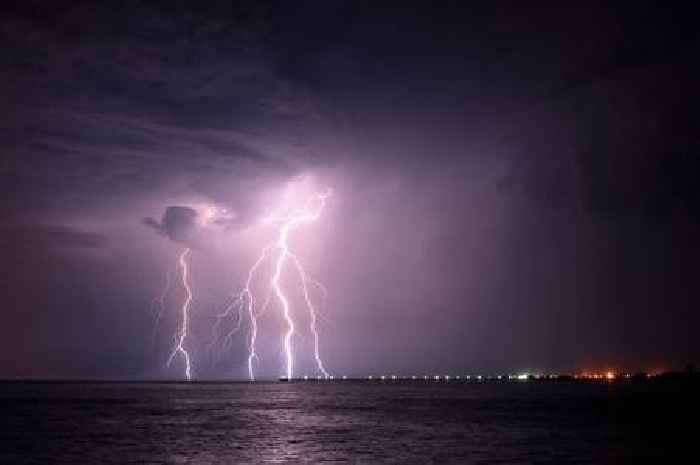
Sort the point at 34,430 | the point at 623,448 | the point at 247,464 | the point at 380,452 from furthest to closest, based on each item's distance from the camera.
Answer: the point at 34,430, the point at 623,448, the point at 380,452, the point at 247,464

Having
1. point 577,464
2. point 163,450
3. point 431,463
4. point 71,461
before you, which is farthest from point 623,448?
point 71,461

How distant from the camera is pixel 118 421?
74250mm

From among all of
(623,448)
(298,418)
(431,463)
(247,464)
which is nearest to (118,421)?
(298,418)

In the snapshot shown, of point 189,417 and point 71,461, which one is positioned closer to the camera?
point 71,461

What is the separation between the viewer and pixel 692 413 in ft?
279

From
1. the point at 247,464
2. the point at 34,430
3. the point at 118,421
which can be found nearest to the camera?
Answer: the point at 247,464

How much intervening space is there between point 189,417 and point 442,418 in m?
29.0

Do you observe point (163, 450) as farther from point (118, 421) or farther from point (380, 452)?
point (118, 421)

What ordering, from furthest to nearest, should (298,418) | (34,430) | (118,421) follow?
(298,418)
(118,421)
(34,430)

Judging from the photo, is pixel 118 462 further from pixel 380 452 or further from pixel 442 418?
pixel 442 418

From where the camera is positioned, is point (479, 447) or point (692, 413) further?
point (692, 413)

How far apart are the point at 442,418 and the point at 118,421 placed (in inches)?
1392

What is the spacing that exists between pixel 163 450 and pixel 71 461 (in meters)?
6.13

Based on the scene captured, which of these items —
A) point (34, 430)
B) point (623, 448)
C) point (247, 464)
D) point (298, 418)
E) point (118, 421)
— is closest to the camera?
point (247, 464)
